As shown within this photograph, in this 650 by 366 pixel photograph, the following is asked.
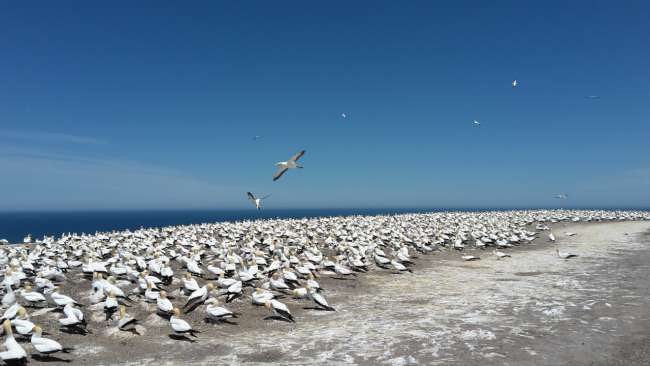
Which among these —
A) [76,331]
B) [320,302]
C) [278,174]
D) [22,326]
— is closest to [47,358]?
[22,326]

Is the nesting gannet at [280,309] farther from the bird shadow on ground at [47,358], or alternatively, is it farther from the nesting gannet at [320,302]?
the bird shadow on ground at [47,358]

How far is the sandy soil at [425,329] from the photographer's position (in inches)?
370

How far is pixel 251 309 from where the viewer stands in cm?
1383

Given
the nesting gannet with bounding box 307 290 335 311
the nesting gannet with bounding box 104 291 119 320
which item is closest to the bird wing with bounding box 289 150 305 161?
the nesting gannet with bounding box 307 290 335 311

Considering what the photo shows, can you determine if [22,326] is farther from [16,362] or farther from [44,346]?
[16,362]

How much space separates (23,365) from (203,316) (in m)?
4.90

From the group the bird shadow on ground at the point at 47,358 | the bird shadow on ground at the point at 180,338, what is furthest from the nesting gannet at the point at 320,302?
the bird shadow on ground at the point at 47,358

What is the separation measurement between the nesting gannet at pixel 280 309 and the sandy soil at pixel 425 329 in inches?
14.2

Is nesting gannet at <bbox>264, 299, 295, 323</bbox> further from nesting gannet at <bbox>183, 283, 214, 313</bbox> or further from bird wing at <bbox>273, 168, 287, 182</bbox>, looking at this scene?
bird wing at <bbox>273, 168, 287, 182</bbox>

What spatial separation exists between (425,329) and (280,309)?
3.98 m

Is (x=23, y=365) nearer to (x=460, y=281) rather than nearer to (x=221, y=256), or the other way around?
(x=221, y=256)

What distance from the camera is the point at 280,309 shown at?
40.7ft

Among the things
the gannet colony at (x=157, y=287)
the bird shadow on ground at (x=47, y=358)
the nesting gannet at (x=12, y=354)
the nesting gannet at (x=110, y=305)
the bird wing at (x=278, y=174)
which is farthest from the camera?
the bird wing at (x=278, y=174)

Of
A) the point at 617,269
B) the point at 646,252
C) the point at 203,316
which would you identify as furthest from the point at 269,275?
the point at 646,252
